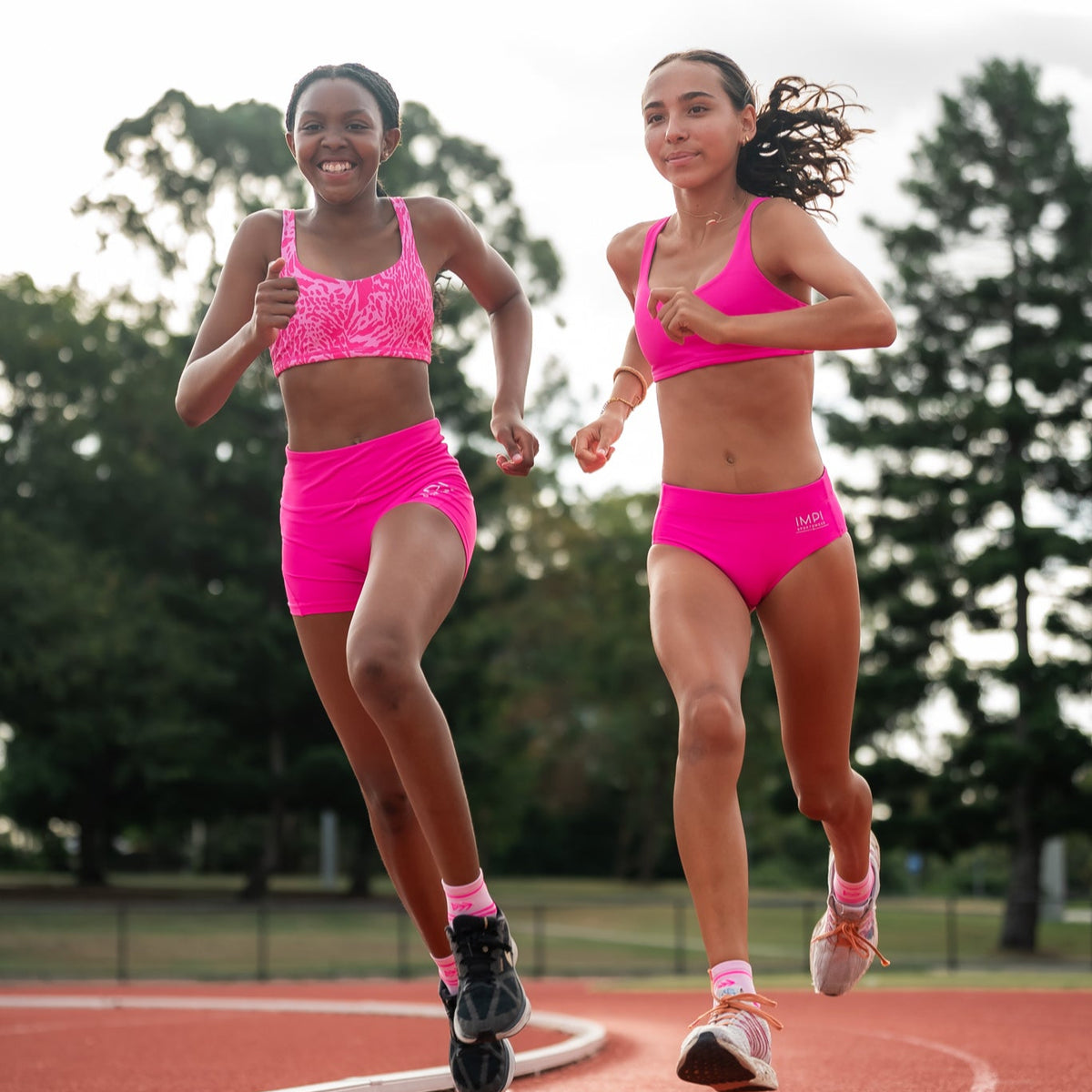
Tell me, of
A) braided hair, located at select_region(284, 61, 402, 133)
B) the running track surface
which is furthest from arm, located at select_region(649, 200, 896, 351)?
the running track surface

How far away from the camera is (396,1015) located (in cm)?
1222

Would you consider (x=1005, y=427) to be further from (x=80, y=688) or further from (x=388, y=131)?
(x=388, y=131)

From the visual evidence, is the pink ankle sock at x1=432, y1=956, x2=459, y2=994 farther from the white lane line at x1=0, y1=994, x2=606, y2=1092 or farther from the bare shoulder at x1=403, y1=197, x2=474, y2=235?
the bare shoulder at x1=403, y1=197, x2=474, y2=235

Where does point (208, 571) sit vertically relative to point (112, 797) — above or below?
above

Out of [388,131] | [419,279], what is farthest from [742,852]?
[388,131]

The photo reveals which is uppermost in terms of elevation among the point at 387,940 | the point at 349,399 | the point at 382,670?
the point at 349,399

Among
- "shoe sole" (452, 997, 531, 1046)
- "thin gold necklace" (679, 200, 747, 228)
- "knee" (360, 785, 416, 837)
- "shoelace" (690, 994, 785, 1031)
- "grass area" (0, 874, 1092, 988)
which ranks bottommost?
"grass area" (0, 874, 1092, 988)

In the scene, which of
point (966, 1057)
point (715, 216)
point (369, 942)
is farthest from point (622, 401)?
point (369, 942)

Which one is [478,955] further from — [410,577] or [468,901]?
[410,577]

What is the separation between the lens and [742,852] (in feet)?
14.8

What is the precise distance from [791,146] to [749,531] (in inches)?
55.5

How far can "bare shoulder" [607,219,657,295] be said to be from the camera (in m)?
5.52

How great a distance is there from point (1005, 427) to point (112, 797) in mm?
26282

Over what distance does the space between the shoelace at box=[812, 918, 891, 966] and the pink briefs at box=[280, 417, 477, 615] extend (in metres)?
2.04
